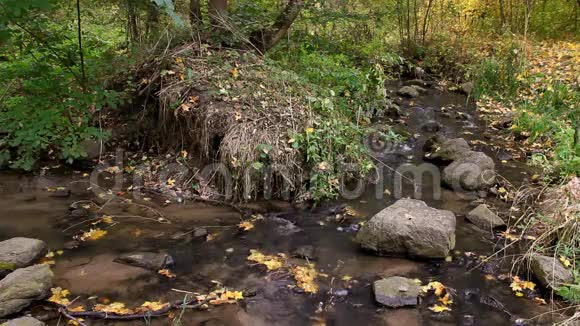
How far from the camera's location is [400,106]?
34.4 feet

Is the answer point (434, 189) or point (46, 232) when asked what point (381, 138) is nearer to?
point (434, 189)

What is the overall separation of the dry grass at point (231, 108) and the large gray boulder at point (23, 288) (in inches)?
104

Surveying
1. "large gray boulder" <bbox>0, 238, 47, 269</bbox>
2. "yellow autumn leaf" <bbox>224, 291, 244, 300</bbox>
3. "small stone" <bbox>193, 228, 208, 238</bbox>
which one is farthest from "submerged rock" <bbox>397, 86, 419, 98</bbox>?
"large gray boulder" <bbox>0, 238, 47, 269</bbox>

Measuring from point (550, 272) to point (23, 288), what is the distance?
15.3ft

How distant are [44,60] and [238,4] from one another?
3.75 metres

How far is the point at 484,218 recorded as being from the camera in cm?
563

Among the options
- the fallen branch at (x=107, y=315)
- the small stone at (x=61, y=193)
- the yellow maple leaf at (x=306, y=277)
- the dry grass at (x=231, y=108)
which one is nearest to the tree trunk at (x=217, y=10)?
the dry grass at (x=231, y=108)

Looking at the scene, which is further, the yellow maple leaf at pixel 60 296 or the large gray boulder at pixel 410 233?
the large gray boulder at pixel 410 233

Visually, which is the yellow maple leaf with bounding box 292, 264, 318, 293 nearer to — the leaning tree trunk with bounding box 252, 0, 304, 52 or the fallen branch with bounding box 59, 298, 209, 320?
the fallen branch with bounding box 59, 298, 209, 320

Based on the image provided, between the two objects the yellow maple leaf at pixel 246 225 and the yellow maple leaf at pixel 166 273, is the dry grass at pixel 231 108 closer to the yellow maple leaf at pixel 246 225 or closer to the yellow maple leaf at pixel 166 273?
the yellow maple leaf at pixel 246 225

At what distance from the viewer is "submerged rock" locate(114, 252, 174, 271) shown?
4.69 meters

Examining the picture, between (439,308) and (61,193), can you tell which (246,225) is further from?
(61,193)

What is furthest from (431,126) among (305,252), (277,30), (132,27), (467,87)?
(132,27)

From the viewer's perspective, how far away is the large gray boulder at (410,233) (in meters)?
4.88
